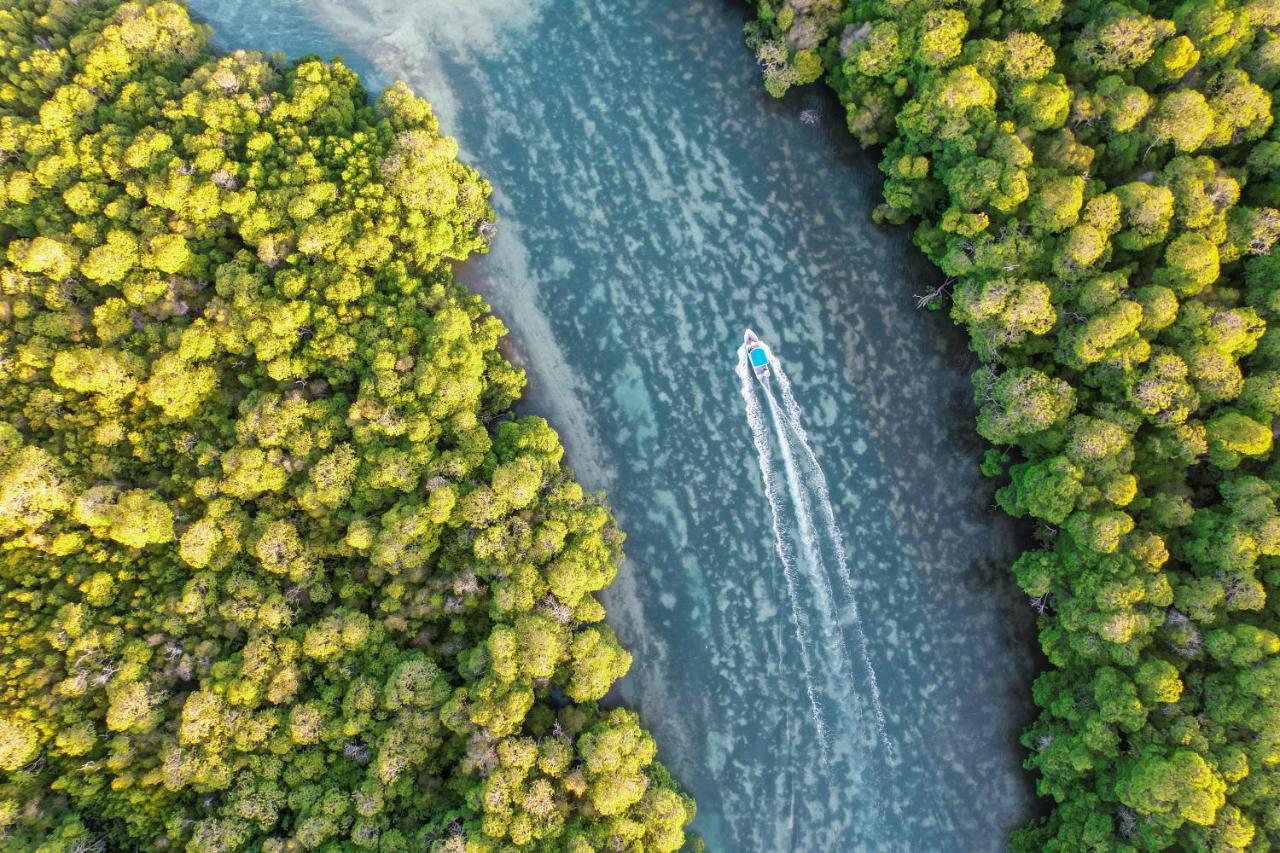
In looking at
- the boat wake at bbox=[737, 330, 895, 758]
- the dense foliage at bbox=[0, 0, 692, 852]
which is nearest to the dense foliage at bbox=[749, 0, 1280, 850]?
the boat wake at bbox=[737, 330, 895, 758]

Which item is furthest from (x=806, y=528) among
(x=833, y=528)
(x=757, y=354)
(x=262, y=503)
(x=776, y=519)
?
(x=262, y=503)

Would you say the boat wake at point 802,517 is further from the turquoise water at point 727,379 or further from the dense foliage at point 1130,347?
the dense foliage at point 1130,347

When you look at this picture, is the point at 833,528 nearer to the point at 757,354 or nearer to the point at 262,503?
the point at 757,354

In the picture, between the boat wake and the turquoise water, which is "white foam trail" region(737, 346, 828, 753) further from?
the turquoise water

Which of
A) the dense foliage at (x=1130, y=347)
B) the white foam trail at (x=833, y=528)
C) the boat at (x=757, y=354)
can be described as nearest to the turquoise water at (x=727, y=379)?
the white foam trail at (x=833, y=528)

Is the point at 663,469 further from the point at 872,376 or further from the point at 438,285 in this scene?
the point at 438,285

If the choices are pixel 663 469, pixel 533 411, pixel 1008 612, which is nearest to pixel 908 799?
pixel 1008 612
